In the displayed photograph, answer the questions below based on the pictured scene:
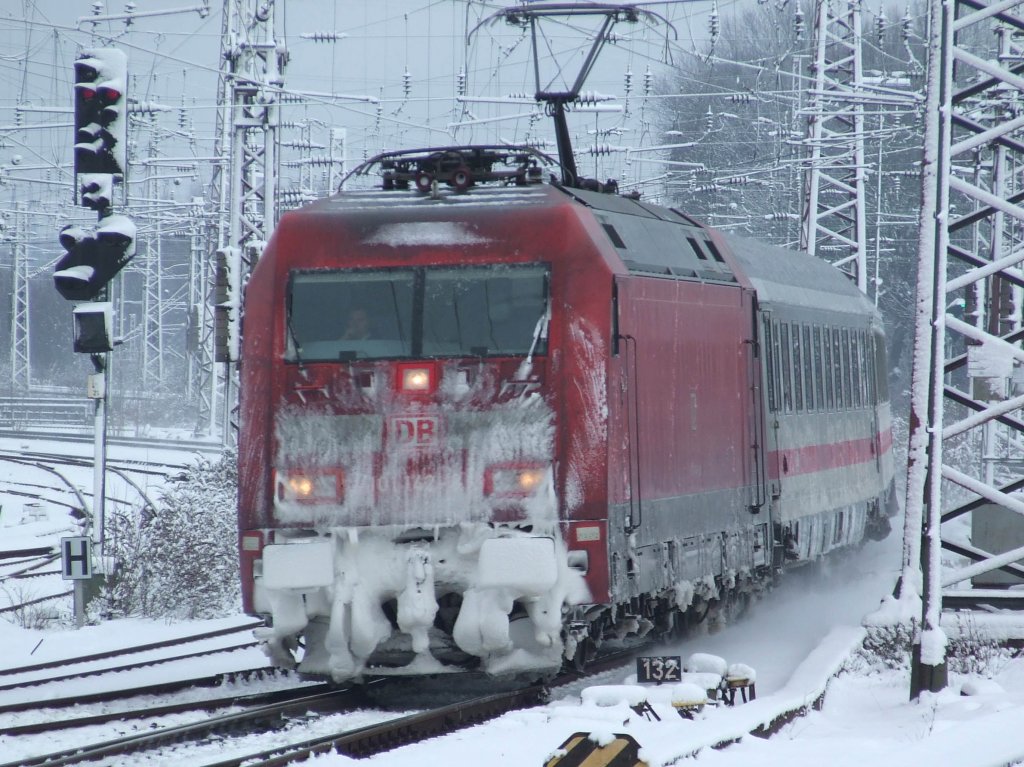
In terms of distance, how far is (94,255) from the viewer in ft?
52.4

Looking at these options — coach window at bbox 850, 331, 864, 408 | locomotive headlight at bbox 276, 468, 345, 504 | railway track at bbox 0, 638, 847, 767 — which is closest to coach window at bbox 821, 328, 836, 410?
coach window at bbox 850, 331, 864, 408

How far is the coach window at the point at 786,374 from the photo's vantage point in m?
15.4

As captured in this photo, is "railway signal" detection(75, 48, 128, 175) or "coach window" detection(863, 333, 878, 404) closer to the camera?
"railway signal" detection(75, 48, 128, 175)

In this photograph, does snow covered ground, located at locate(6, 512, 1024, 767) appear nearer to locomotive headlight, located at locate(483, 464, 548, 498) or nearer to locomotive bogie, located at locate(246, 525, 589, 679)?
locomotive bogie, located at locate(246, 525, 589, 679)

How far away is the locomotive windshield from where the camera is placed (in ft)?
35.5

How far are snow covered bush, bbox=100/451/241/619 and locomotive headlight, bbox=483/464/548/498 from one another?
27.7ft

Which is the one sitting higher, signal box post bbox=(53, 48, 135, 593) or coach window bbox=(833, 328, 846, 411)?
signal box post bbox=(53, 48, 135, 593)

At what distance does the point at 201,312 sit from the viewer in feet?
144

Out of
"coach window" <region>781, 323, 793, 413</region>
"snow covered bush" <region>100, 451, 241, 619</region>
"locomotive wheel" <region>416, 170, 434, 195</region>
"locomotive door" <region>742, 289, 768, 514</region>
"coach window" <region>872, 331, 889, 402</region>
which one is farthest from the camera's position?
"coach window" <region>872, 331, 889, 402</region>

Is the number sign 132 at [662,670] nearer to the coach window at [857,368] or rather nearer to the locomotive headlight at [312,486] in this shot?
the locomotive headlight at [312,486]

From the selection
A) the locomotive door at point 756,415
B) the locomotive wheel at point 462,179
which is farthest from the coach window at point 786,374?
the locomotive wheel at point 462,179

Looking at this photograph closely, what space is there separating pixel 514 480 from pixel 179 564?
8.63 metres

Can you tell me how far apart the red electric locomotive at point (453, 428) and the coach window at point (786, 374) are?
3.62 m

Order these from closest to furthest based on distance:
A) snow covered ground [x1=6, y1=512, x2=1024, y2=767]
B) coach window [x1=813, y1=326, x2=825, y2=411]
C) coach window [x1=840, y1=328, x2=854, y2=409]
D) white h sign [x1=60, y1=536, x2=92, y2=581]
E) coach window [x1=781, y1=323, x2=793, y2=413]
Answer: snow covered ground [x1=6, y1=512, x2=1024, y2=767] → coach window [x1=781, y1=323, x2=793, y2=413] → white h sign [x1=60, y1=536, x2=92, y2=581] → coach window [x1=813, y1=326, x2=825, y2=411] → coach window [x1=840, y1=328, x2=854, y2=409]
